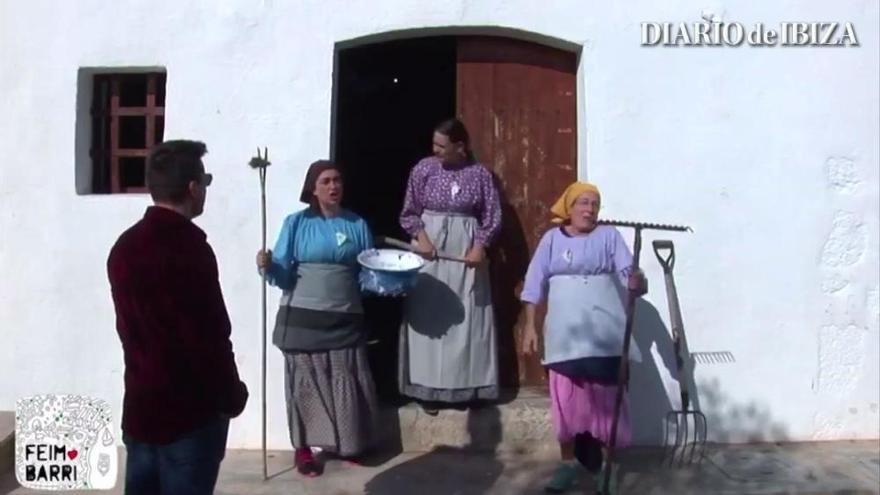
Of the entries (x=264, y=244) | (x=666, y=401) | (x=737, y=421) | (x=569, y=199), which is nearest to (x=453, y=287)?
(x=569, y=199)

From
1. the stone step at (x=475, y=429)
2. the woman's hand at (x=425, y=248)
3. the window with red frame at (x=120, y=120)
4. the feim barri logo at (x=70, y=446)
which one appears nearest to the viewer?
the feim barri logo at (x=70, y=446)

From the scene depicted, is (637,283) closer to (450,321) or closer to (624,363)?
(624,363)

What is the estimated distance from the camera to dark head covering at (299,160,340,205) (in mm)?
6215

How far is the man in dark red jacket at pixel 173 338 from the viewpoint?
153 inches

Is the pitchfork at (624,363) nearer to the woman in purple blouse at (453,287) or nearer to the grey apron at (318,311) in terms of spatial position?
the woman in purple blouse at (453,287)

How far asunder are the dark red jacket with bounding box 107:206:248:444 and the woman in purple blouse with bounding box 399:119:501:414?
2741mm

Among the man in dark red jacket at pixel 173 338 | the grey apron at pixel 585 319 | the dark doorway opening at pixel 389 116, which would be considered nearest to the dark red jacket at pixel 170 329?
the man in dark red jacket at pixel 173 338

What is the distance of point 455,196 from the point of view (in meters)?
6.65

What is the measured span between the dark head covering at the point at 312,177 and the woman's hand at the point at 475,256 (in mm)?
900

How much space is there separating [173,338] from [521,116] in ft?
11.8

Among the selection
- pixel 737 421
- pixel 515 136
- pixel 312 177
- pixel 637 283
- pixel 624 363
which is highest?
pixel 515 136

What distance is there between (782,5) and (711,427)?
95.5 inches

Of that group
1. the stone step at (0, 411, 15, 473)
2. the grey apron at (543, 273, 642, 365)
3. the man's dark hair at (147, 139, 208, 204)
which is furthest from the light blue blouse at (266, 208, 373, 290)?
the man's dark hair at (147, 139, 208, 204)

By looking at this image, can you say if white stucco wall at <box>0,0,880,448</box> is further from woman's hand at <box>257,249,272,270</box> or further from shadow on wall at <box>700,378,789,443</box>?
woman's hand at <box>257,249,272,270</box>
